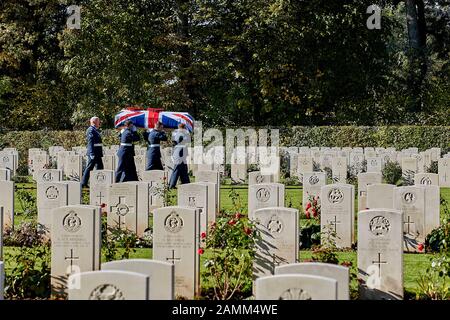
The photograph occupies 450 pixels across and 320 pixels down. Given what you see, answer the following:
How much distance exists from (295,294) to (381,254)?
2.87m

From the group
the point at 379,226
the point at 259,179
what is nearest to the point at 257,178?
the point at 259,179

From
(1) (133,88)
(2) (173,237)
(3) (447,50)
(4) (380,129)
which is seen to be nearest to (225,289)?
(2) (173,237)

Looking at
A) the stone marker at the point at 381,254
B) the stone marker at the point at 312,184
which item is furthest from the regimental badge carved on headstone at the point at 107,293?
the stone marker at the point at 312,184

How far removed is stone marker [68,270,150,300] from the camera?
5977 millimetres

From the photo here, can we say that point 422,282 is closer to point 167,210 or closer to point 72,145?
point 167,210

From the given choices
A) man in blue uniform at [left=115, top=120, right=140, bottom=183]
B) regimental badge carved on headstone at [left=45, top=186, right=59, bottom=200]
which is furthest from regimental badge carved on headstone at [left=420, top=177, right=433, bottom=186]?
regimental badge carved on headstone at [left=45, top=186, right=59, bottom=200]

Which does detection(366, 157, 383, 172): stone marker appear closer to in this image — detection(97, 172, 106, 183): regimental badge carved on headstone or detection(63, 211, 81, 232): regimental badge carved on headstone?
detection(97, 172, 106, 183): regimental badge carved on headstone

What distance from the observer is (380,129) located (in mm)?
31656

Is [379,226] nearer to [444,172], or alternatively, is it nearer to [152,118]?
[444,172]

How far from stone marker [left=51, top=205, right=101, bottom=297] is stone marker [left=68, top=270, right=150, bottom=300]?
2675 millimetres

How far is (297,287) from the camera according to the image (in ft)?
19.6

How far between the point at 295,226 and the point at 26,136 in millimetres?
24534

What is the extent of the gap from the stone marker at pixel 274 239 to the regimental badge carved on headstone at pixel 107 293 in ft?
10.3

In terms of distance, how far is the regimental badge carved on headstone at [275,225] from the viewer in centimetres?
900
